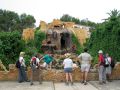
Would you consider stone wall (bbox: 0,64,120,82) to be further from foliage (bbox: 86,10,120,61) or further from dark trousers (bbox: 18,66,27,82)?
foliage (bbox: 86,10,120,61)

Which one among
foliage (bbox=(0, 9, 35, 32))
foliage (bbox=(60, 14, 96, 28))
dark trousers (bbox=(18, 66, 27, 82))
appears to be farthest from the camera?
foliage (bbox=(60, 14, 96, 28))

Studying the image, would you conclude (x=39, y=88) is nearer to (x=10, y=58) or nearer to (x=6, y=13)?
(x=10, y=58)

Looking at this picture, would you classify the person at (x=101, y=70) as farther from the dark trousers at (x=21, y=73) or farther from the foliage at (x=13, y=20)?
the foliage at (x=13, y=20)

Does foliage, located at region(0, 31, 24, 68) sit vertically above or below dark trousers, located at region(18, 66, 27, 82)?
above

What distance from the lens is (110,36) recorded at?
1058 inches

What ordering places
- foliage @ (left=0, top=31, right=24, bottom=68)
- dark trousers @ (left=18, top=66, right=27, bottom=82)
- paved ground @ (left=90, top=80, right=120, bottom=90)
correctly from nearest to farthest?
paved ground @ (left=90, top=80, right=120, bottom=90)
dark trousers @ (left=18, top=66, right=27, bottom=82)
foliage @ (left=0, top=31, right=24, bottom=68)

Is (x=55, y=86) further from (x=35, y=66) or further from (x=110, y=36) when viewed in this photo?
(x=110, y=36)

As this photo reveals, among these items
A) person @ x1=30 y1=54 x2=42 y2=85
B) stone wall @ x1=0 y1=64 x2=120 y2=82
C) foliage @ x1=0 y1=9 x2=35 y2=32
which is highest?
foliage @ x1=0 y1=9 x2=35 y2=32

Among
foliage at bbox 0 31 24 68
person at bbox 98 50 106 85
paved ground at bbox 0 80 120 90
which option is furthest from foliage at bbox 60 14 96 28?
paved ground at bbox 0 80 120 90

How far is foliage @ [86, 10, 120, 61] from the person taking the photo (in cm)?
2505

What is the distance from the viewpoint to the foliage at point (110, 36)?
25053 millimetres

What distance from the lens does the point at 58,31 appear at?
48531 millimetres

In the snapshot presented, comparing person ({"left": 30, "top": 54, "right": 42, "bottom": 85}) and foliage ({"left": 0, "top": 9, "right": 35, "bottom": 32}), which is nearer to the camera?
person ({"left": 30, "top": 54, "right": 42, "bottom": 85})

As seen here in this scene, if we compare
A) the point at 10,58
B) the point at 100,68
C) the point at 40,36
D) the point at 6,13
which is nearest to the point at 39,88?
the point at 100,68
